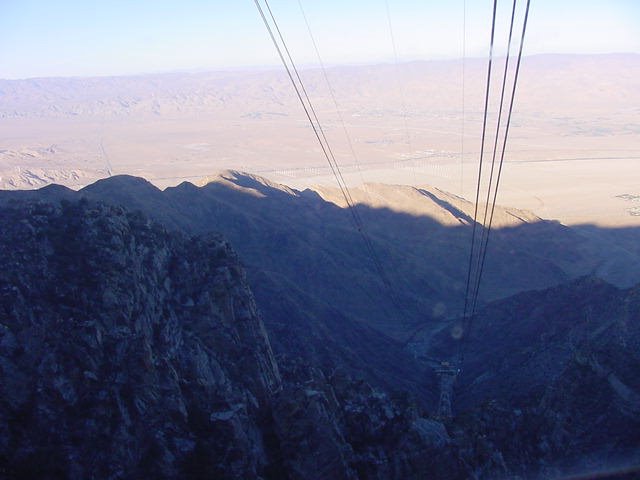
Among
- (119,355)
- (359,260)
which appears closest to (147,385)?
(119,355)

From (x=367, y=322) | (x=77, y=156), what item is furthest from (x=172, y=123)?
(x=367, y=322)

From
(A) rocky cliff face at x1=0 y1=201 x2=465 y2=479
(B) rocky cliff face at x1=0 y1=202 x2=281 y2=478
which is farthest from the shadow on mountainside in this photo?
(A) rocky cliff face at x1=0 y1=201 x2=465 y2=479

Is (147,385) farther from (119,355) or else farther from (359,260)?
(359,260)

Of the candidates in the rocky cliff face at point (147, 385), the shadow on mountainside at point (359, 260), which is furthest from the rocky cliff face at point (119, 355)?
the shadow on mountainside at point (359, 260)

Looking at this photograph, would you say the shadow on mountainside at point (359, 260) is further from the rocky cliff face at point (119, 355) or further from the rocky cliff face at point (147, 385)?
the rocky cliff face at point (147, 385)

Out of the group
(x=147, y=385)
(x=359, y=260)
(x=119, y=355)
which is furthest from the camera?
(x=359, y=260)

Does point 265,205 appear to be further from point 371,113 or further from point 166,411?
point 371,113

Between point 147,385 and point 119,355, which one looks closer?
point 147,385

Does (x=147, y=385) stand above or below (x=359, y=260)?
above

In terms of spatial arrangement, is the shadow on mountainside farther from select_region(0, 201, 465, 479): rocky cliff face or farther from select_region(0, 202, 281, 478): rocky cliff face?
select_region(0, 201, 465, 479): rocky cliff face
